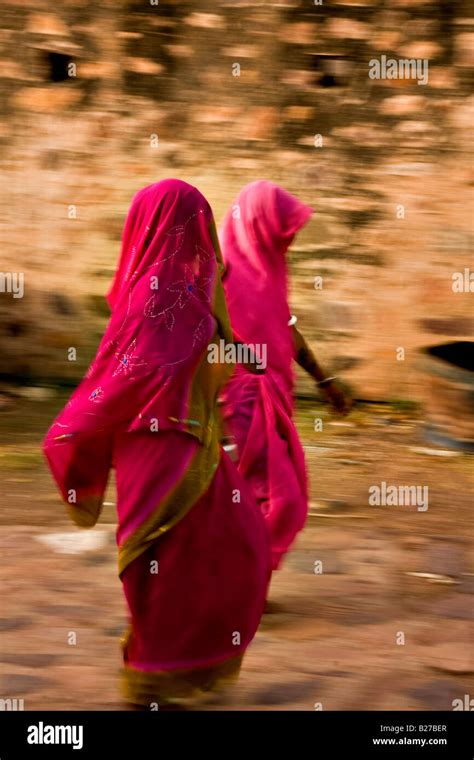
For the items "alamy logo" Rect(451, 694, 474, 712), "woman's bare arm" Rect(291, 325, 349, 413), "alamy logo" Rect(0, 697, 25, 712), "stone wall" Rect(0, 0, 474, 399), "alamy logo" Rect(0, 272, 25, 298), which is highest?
"stone wall" Rect(0, 0, 474, 399)

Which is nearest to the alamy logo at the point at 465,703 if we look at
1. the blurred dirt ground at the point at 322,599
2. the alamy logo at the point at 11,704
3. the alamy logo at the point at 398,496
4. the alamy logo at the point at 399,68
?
the blurred dirt ground at the point at 322,599

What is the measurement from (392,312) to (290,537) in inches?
125

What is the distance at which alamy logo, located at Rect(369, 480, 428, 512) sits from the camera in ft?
18.0

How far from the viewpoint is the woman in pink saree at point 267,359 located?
3910mm

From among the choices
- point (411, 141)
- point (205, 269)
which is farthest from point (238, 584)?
Answer: point (411, 141)

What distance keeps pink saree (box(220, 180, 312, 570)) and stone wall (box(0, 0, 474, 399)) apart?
2782 millimetres

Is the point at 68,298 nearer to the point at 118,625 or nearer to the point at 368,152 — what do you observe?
the point at 368,152

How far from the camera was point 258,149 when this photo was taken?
7.14 metres

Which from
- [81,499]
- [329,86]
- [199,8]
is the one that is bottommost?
[81,499]

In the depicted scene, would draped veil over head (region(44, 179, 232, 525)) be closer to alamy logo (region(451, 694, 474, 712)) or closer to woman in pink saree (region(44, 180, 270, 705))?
woman in pink saree (region(44, 180, 270, 705))

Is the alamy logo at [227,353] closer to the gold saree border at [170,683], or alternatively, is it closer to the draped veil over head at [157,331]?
the draped veil over head at [157,331]

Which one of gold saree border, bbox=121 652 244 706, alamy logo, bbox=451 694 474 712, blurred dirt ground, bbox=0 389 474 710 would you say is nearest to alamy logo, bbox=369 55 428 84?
blurred dirt ground, bbox=0 389 474 710

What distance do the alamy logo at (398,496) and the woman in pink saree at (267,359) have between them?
1586mm

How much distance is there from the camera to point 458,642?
3.78 metres
